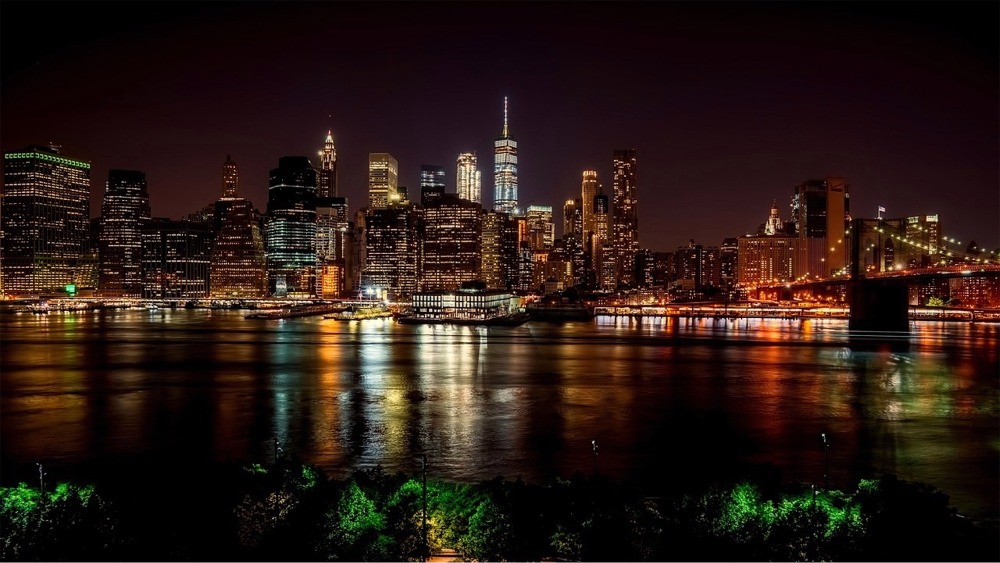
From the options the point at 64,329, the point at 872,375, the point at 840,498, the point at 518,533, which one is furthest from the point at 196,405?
the point at 64,329

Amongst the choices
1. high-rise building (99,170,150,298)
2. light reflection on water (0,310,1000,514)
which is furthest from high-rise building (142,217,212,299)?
light reflection on water (0,310,1000,514)

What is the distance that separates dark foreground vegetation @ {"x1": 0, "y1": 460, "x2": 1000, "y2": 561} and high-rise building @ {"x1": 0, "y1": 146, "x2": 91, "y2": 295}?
164 m

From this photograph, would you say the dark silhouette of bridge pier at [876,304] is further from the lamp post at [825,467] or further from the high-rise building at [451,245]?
the high-rise building at [451,245]

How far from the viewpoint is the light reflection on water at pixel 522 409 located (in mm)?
17453

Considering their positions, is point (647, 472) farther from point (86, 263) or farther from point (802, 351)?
point (86, 263)

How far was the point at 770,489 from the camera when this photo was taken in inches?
402

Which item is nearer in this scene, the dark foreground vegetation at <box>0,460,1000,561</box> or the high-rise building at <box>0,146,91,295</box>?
the dark foreground vegetation at <box>0,460,1000,561</box>

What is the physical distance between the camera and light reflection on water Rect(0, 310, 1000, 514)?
17453mm

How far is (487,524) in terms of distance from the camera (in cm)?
947

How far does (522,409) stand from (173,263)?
165869mm

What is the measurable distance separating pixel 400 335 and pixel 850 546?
55875mm

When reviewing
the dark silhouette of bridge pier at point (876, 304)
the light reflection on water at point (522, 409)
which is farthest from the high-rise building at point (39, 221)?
the dark silhouette of bridge pier at point (876, 304)

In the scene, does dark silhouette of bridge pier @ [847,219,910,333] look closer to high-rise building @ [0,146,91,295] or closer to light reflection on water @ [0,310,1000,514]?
light reflection on water @ [0,310,1000,514]

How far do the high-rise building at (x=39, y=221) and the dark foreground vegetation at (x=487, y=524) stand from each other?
164247 millimetres
